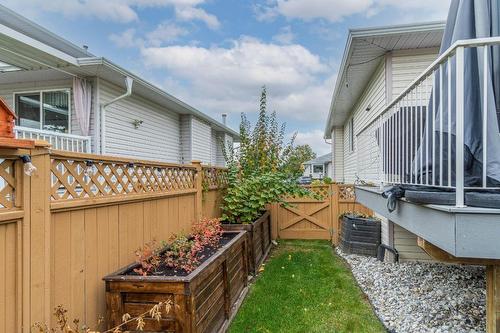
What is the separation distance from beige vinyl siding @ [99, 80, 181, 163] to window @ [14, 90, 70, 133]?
867 mm

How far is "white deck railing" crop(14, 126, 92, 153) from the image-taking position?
18.7 feet

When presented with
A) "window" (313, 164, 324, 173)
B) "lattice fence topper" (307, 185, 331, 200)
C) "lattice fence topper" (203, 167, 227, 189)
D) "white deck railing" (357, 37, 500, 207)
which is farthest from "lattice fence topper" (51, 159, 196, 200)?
"window" (313, 164, 324, 173)

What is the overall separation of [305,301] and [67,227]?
3043 mm

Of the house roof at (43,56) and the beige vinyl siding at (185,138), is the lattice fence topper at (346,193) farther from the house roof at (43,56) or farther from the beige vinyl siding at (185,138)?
the beige vinyl siding at (185,138)

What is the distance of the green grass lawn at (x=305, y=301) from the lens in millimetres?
3428

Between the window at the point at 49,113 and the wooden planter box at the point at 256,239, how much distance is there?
4732mm

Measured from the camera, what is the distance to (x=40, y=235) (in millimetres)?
1968

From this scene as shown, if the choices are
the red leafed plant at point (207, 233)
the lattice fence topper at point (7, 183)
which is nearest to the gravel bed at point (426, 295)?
the red leafed plant at point (207, 233)

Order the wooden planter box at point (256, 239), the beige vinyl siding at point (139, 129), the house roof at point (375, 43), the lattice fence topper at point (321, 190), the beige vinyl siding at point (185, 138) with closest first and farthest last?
the house roof at point (375, 43), the wooden planter box at point (256, 239), the beige vinyl siding at point (139, 129), the lattice fence topper at point (321, 190), the beige vinyl siding at point (185, 138)

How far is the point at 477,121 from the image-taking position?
2105 mm

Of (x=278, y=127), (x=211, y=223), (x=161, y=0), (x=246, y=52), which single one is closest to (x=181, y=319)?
(x=211, y=223)

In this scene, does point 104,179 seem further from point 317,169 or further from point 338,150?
point 317,169

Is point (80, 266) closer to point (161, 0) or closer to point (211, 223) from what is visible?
point (211, 223)

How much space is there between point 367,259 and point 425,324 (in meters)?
2.65
